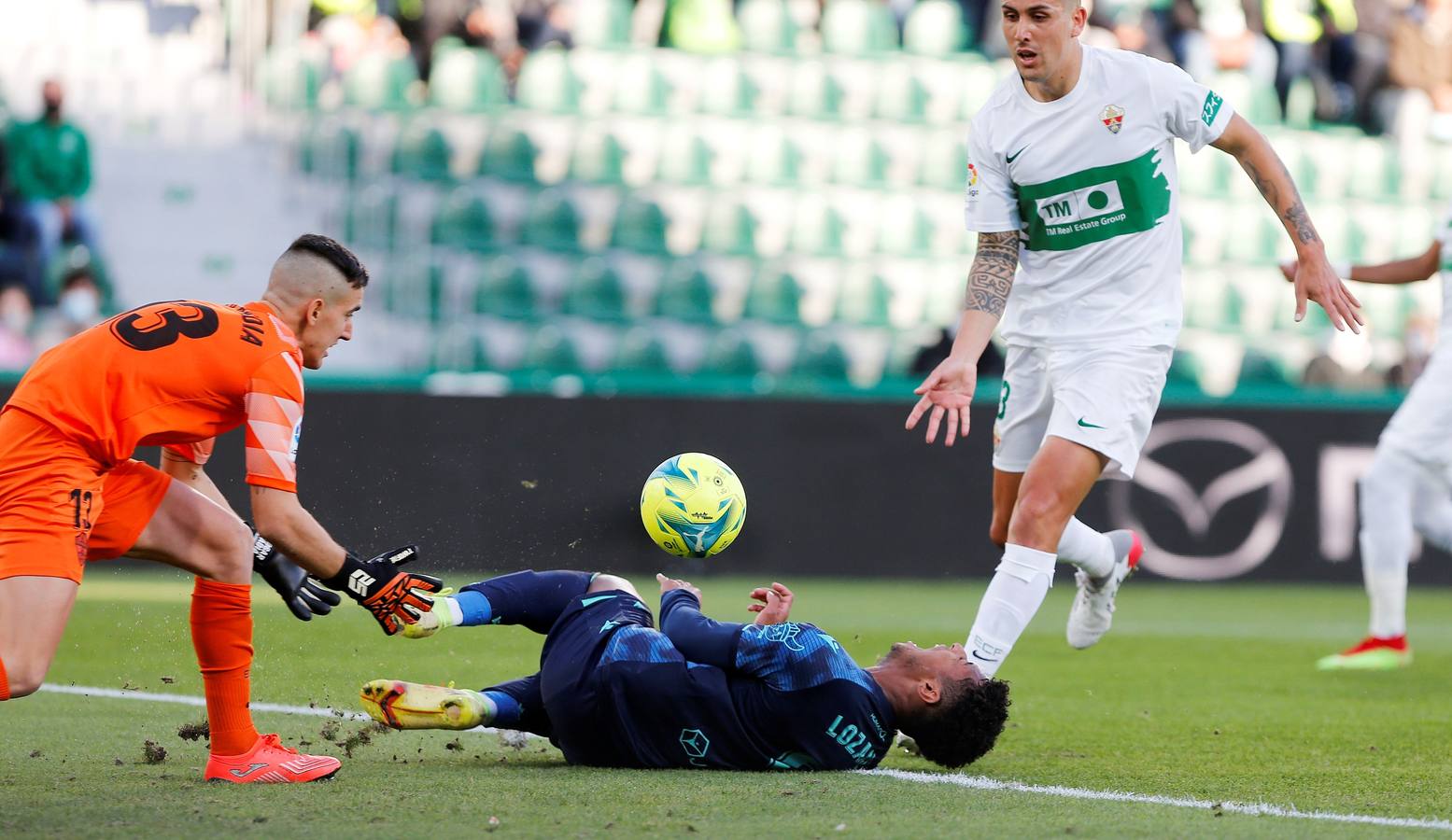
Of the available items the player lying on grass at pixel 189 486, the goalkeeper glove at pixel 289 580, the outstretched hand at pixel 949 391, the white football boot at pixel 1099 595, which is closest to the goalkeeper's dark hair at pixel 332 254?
the player lying on grass at pixel 189 486

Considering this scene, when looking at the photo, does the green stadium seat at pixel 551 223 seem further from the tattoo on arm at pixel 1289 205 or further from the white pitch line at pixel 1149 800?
the white pitch line at pixel 1149 800

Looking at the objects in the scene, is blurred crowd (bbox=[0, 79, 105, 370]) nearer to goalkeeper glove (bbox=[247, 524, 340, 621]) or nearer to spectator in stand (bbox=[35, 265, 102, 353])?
spectator in stand (bbox=[35, 265, 102, 353])

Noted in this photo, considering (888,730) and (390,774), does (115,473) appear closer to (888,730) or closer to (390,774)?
(390,774)

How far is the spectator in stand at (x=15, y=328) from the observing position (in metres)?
12.9

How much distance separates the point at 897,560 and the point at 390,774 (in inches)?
317

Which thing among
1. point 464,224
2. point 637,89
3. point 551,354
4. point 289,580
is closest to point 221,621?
point 289,580

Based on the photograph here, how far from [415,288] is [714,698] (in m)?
9.93

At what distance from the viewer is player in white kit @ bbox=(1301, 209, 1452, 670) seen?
8.25 meters

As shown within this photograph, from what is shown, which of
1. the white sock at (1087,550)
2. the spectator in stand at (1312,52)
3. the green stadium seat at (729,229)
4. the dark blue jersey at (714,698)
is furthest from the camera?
the spectator in stand at (1312,52)

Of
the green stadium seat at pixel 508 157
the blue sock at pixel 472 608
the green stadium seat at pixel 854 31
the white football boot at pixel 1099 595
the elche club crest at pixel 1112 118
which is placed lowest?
the white football boot at pixel 1099 595

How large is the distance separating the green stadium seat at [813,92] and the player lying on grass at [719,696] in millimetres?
12052

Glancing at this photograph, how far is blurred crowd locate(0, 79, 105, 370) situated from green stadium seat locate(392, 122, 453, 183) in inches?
102

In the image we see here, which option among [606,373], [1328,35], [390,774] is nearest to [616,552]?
[390,774]

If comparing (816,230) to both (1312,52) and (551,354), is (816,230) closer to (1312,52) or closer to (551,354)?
(551,354)
